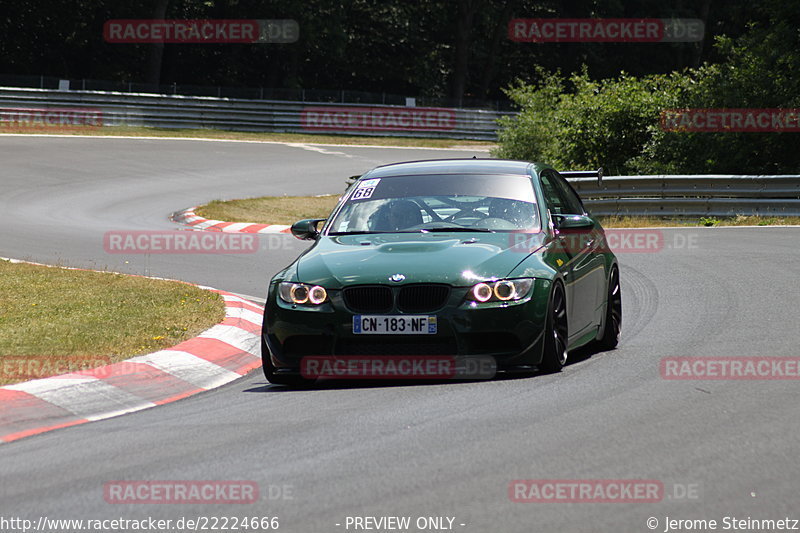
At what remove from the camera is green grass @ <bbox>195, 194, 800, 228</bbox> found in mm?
20844

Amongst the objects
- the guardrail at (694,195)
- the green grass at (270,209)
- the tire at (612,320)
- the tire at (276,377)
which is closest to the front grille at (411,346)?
the tire at (276,377)

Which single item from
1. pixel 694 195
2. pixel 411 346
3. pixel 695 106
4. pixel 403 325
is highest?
pixel 695 106

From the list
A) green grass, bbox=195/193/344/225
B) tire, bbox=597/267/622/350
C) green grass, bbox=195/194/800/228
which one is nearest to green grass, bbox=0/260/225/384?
tire, bbox=597/267/622/350

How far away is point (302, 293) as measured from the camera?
7766 millimetres

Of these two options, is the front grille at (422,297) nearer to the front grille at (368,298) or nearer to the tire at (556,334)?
the front grille at (368,298)

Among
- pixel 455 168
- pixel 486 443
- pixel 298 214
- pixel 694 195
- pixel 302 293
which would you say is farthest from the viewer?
pixel 298 214

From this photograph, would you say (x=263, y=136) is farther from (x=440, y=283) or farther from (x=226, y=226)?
(x=440, y=283)

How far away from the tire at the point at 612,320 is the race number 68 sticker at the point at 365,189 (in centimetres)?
203

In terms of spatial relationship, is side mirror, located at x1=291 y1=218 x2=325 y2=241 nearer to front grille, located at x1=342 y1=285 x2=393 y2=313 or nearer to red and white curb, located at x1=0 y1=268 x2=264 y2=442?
red and white curb, located at x1=0 y1=268 x2=264 y2=442

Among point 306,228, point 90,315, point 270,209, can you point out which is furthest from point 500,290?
point 270,209

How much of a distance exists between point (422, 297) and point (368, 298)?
1.13 feet

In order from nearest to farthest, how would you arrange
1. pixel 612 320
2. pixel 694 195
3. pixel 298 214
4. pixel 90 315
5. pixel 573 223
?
1. pixel 573 223
2. pixel 612 320
3. pixel 90 315
4. pixel 694 195
5. pixel 298 214

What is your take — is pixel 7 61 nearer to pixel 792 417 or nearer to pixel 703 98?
pixel 703 98

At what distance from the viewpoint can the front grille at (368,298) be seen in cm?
757
